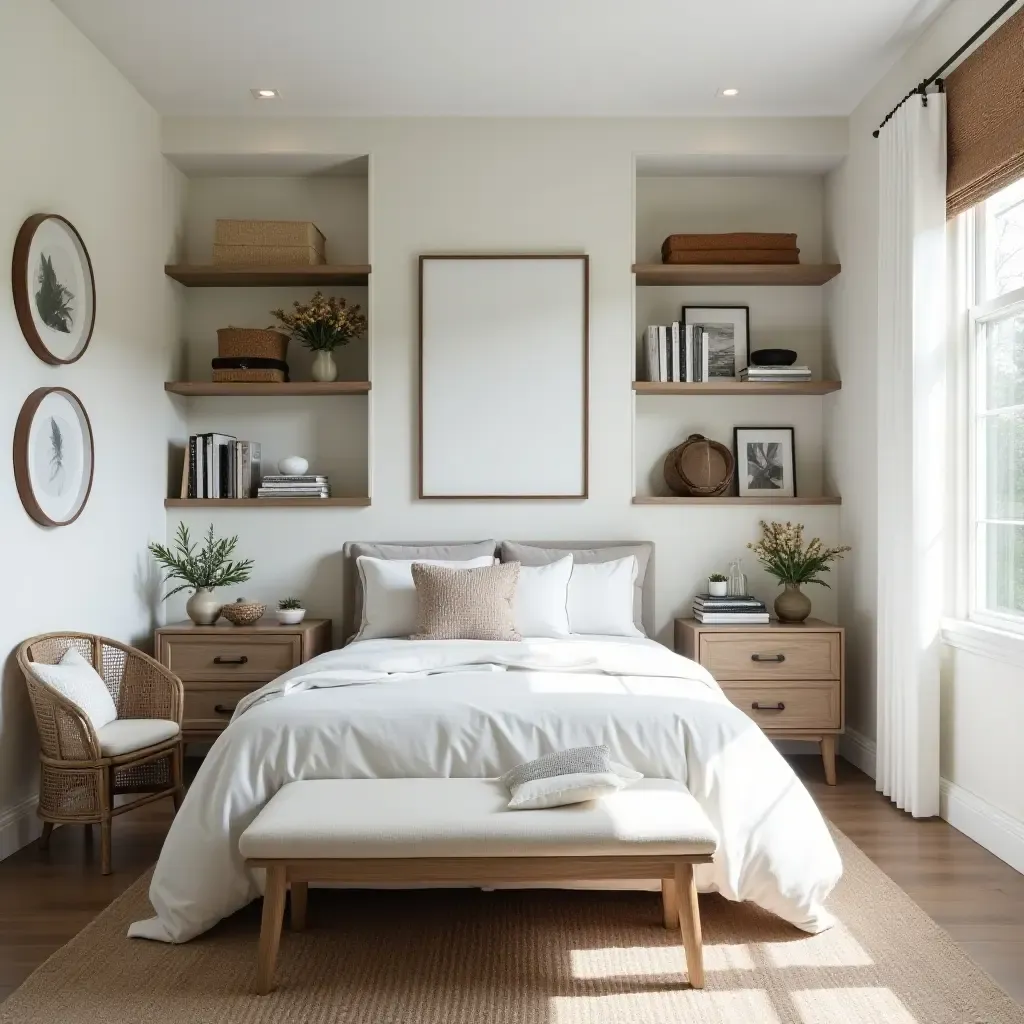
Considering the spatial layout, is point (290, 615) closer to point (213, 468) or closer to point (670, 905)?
point (213, 468)

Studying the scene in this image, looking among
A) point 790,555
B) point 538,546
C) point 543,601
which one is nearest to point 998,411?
point 790,555

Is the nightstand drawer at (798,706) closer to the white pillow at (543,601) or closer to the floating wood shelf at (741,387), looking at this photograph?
the white pillow at (543,601)

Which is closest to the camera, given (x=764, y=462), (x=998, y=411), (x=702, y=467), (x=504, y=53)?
(x=998, y=411)

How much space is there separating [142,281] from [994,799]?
3969 millimetres

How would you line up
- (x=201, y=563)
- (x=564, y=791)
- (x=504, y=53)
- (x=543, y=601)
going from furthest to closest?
(x=201, y=563) < (x=543, y=601) < (x=504, y=53) < (x=564, y=791)

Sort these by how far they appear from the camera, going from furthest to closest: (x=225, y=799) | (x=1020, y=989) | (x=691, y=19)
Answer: (x=691, y=19)
(x=225, y=799)
(x=1020, y=989)

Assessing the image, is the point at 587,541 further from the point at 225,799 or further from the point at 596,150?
the point at 225,799

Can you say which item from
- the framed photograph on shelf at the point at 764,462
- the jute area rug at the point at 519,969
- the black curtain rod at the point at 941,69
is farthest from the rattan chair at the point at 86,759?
the black curtain rod at the point at 941,69

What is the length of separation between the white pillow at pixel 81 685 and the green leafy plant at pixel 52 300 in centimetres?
117

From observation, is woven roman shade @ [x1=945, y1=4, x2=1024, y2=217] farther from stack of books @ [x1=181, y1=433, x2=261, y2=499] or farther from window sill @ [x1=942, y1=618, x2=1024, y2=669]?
stack of books @ [x1=181, y1=433, x2=261, y2=499]

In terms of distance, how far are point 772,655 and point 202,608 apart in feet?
8.18

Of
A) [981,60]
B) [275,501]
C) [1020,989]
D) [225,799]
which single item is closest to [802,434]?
[981,60]

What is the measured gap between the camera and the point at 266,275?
4793 mm

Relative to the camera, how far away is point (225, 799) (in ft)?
8.94
